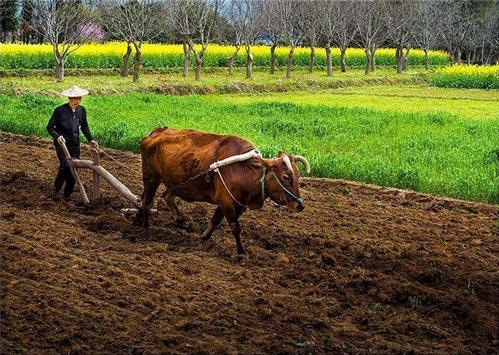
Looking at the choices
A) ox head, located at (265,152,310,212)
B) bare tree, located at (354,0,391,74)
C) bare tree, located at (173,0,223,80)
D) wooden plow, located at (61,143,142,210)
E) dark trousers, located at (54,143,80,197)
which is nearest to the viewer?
ox head, located at (265,152,310,212)

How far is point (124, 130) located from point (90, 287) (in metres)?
9.95

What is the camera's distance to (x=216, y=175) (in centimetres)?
909

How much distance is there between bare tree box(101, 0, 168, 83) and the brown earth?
25.6 m

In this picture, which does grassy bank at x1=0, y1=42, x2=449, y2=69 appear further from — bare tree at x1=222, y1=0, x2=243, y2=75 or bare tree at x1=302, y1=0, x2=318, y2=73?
bare tree at x1=302, y1=0, x2=318, y2=73

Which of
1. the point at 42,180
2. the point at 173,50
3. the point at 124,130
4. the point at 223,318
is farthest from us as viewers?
the point at 173,50

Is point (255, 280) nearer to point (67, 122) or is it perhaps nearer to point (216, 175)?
point (216, 175)

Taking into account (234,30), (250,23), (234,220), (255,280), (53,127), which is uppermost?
(250,23)

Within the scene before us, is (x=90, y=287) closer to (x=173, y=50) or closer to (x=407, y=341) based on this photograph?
(x=407, y=341)

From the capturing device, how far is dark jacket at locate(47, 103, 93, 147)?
37.2 feet

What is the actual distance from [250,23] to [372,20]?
548 inches

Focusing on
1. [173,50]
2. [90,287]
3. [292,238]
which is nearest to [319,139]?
[292,238]

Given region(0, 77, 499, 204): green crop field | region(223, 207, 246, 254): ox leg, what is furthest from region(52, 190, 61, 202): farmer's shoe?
region(0, 77, 499, 204): green crop field

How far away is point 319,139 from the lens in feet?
61.3

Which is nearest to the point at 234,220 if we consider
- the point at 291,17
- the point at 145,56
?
the point at 145,56
